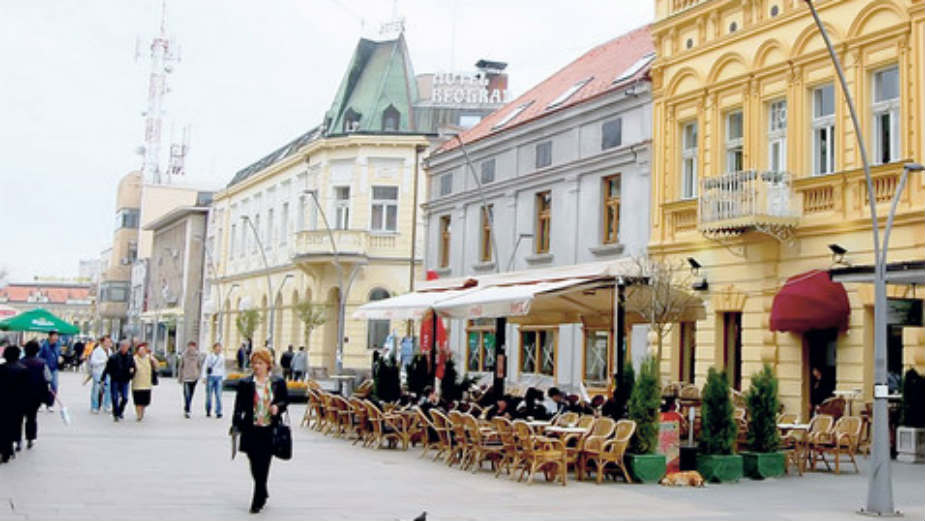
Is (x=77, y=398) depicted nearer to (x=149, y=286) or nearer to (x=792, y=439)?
(x=792, y=439)

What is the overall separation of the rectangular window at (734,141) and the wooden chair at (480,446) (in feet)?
34.3

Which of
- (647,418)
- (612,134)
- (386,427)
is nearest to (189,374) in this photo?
(386,427)

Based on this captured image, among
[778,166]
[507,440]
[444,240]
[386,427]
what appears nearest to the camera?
[507,440]

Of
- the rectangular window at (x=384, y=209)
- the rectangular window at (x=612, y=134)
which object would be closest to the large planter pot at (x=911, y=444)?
the rectangular window at (x=612, y=134)

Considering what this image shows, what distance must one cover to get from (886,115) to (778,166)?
283 centimetres

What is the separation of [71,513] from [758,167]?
653 inches

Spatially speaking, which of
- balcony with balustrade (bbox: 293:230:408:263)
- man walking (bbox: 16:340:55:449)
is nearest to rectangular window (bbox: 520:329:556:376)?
man walking (bbox: 16:340:55:449)

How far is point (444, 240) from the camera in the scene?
38.3 metres

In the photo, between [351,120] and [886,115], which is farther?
[351,120]

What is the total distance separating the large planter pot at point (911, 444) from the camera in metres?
18.8

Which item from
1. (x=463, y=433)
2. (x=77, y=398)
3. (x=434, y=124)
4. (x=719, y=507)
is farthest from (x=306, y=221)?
(x=719, y=507)

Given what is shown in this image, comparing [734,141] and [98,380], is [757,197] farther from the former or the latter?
[98,380]

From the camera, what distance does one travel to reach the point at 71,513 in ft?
36.0

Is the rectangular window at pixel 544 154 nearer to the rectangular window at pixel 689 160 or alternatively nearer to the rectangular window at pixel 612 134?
the rectangular window at pixel 612 134
